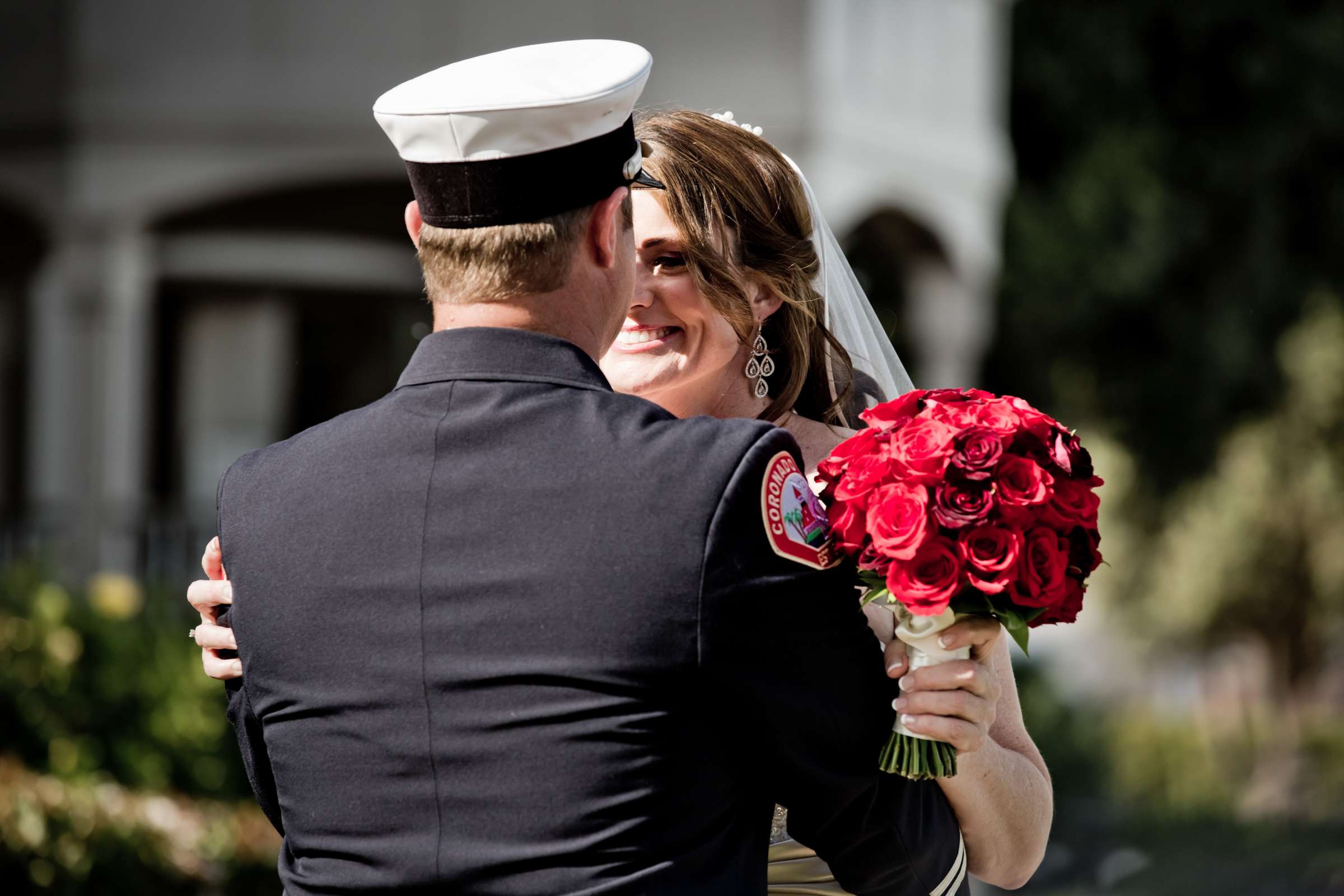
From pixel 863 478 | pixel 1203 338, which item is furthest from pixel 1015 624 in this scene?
pixel 1203 338

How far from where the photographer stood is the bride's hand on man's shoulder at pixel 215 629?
6.69 feet

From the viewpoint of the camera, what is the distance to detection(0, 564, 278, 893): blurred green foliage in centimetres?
526

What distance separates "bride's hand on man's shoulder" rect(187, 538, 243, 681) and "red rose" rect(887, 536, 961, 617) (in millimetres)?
800

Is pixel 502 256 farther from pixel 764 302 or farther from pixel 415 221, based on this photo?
pixel 764 302

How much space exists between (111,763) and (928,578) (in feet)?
16.1

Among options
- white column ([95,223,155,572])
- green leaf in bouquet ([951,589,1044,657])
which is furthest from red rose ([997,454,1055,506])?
white column ([95,223,155,572])

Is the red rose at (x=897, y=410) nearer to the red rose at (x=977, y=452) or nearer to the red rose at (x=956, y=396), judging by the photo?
the red rose at (x=956, y=396)

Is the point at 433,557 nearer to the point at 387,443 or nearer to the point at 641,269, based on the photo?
the point at 387,443

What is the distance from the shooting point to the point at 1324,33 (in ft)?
49.3

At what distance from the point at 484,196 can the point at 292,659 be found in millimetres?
553

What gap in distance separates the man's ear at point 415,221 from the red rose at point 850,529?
58 cm

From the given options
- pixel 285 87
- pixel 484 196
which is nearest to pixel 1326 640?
pixel 285 87

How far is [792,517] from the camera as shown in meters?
1.80

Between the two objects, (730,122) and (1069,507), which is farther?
(730,122)
